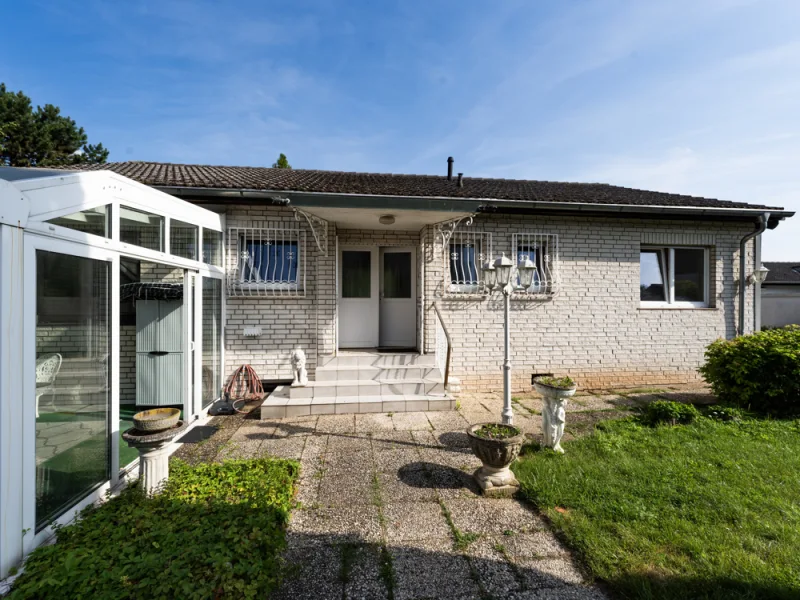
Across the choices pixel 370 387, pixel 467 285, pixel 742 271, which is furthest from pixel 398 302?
pixel 742 271

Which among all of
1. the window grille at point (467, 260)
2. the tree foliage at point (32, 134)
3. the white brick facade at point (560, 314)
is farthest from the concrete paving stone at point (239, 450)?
the tree foliage at point (32, 134)

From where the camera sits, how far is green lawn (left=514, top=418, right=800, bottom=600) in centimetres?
206

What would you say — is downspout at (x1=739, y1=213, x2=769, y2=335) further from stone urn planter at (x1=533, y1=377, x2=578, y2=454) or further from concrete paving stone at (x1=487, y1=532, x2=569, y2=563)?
concrete paving stone at (x1=487, y1=532, x2=569, y2=563)

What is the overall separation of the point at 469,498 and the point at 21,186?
387 cm

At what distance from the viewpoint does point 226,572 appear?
5.75 ft

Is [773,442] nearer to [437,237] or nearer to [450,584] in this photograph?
[450,584]

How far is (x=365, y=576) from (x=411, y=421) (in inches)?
104

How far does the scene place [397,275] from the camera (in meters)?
6.66

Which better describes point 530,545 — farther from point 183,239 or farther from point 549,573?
point 183,239

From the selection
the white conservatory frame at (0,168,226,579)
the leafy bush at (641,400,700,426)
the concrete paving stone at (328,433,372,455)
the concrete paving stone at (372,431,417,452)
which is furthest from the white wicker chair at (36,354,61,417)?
the leafy bush at (641,400,700,426)

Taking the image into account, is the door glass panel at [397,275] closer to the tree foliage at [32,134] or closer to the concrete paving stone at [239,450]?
the concrete paving stone at [239,450]

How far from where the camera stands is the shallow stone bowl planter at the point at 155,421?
2662 mm

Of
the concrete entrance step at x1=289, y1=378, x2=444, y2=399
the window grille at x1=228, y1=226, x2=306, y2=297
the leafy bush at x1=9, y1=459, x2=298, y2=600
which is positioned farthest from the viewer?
the window grille at x1=228, y1=226, x2=306, y2=297

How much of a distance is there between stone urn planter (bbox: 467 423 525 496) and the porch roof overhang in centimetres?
321
